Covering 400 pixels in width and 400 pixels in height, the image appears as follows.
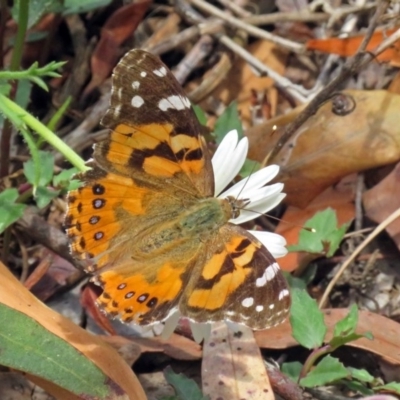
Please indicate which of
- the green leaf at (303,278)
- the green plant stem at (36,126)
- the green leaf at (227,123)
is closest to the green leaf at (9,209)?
the green plant stem at (36,126)

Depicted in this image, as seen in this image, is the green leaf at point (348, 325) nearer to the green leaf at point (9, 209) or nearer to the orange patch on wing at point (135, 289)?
the orange patch on wing at point (135, 289)

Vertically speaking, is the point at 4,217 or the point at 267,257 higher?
the point at 267,257

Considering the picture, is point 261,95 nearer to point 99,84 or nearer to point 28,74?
point 99,84

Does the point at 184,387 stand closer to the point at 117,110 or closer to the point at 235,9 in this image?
the point at 117,110

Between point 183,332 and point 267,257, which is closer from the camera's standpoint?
point 267,257

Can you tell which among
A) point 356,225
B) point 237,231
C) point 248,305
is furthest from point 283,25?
point 248,305

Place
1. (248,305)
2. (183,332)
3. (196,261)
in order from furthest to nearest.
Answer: (183,332), (196,261), (248,305)

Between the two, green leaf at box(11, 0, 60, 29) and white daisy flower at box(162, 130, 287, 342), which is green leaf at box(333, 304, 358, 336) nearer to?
white daisy flower at box(162, 130, 287, 342)
